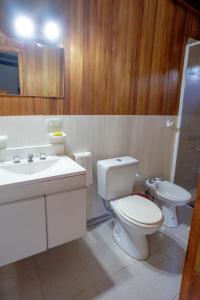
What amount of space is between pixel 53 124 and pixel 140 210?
1.04 m

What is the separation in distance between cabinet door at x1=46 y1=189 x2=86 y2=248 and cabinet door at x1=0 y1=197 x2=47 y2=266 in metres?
0.05

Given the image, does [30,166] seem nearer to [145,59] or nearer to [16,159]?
[16,159]

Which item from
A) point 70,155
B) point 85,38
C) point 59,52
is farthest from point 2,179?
point 85,38

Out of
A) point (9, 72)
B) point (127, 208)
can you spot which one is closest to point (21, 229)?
point (127, 208)

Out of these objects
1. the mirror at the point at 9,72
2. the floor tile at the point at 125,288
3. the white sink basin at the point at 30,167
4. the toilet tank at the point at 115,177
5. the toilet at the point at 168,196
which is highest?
the mirror at the point at 9,72

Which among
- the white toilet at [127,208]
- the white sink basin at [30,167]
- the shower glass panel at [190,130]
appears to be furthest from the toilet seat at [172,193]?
the white sink basin at [30,167]

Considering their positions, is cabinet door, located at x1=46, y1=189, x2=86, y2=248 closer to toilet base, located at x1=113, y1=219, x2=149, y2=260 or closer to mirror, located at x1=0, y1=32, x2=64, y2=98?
toilet base, located at x1=113, y1=219, x2=149, y2=260

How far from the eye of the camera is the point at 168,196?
6.65ft

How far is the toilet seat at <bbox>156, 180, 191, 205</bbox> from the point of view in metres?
1.98

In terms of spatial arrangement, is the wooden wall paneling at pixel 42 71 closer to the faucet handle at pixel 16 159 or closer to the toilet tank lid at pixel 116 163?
the faucet handle at pixel 16 159

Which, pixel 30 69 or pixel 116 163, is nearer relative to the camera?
pixel 30 69

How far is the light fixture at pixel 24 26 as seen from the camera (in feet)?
4.55

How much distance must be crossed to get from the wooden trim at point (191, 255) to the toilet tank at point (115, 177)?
3.02 feet

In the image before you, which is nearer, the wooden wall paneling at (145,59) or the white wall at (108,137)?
the white wall at (108,137)
